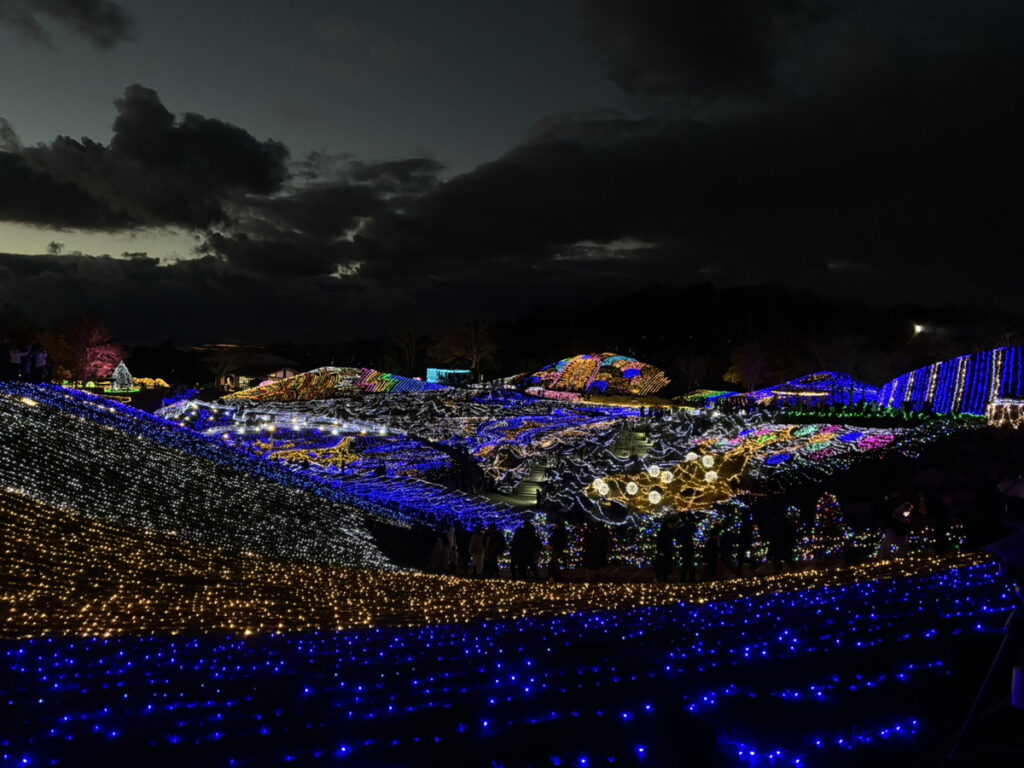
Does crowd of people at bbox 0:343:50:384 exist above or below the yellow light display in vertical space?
above

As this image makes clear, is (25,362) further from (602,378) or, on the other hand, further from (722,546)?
(602,378)

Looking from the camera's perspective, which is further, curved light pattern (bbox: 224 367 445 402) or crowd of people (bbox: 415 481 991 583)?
curved light pattern (bbox: 224 367 445 402)

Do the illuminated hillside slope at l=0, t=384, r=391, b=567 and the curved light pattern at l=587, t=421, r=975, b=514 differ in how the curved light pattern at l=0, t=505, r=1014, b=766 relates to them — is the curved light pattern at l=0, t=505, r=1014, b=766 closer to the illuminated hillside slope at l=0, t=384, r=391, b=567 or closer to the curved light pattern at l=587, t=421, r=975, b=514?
the illuminated hillside slope at l=0, t=384, r=391, b=567

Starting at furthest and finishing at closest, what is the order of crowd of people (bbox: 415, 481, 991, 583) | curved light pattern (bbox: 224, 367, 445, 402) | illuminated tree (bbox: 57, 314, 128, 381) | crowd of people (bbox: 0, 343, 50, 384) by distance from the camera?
illuminated tree (bbox: 57, 314, 128, 381) → curved light pattern (bbox: 224, 367, 445, 402) → crowd of people (bbox: 0, 343, 50, 384) → crowd of people (bbox: 415, 481, 991, 583)

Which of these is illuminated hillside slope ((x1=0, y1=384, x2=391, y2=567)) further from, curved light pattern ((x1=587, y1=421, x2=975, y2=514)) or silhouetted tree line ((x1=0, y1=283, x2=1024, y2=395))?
silhouetted tree line ((x1=0, y1=283, x2=1024, y2=395))

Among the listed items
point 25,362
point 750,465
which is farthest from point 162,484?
point 750,465

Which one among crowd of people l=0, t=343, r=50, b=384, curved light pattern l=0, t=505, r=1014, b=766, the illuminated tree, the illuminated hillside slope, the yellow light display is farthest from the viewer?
the illuminated tree

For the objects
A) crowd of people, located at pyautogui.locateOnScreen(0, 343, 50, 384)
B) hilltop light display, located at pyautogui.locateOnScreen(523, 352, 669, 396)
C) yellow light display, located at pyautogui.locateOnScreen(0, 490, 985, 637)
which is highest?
hilltop light display, located at pyautogui.locateOnScreen(523, 352, 669, 396)

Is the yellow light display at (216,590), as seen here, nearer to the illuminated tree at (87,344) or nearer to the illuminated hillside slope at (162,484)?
the illuminated hillside slope at (162,484)

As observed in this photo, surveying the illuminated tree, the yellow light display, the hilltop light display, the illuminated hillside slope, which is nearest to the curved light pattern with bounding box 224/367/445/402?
the hilltop light display
